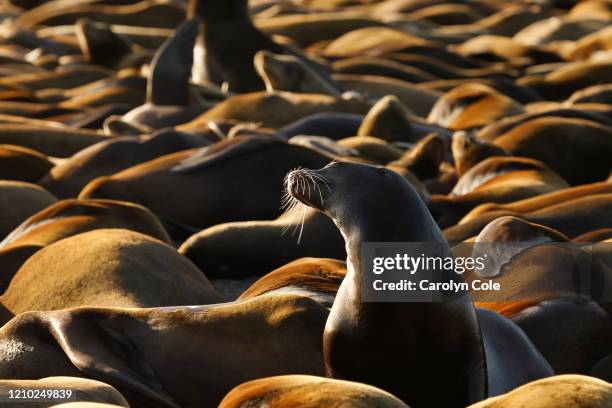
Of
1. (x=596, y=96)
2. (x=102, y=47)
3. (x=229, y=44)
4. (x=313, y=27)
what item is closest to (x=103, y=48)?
(x=102, y=47)

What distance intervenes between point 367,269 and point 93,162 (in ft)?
16.6

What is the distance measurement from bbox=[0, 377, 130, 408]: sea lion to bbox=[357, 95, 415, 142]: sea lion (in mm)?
6894

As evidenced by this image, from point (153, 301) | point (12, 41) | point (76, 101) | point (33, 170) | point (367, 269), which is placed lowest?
point (12, 41)

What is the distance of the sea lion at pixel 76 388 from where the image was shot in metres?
3.57

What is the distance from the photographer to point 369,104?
12305 mm

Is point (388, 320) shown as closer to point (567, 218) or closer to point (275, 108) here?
point (567, 218)

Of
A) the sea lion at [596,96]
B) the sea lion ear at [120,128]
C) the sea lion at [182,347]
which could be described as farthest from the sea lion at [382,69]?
the sea lion at [182,347]

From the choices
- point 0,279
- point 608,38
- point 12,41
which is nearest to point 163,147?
point 0,279

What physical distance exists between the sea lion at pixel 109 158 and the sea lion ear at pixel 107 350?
4091 millimetres

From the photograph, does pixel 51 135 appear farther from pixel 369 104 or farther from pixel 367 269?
pixel 367 269

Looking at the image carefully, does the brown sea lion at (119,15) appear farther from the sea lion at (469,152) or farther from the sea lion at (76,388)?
the sea lion at (76,388)

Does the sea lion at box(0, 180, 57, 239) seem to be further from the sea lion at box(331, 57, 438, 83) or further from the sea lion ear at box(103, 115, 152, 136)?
the sea lion at box(331, 57, 438, 83)

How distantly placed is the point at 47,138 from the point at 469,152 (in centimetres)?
280

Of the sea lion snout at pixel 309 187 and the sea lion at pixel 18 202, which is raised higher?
the sea lion snout at pixel 309 187
